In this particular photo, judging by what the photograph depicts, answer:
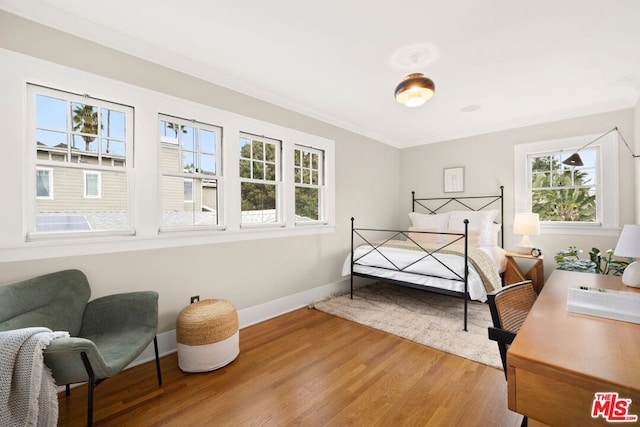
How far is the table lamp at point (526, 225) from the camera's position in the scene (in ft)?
12.1

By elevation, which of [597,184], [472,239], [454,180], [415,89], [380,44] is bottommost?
[472,239]

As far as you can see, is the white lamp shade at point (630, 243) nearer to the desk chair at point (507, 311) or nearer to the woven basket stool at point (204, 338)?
the desk chair at point (507, 311)

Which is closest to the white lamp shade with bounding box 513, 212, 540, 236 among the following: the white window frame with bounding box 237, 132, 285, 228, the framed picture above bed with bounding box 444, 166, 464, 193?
the framed picture above bed with bounding box 444, 166, 464, 193

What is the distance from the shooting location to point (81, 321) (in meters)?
1.90

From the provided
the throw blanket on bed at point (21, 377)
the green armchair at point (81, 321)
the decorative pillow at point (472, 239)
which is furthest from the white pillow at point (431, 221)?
the throw blanket on bed at point (21, 377)

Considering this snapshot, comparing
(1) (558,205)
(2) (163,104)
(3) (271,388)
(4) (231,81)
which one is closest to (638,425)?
(3) (271,388)

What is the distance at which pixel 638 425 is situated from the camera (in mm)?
681

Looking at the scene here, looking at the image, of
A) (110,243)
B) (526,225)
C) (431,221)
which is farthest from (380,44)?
(526,225)

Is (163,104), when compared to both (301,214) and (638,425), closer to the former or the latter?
(301,214)

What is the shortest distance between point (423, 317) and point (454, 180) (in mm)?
2578

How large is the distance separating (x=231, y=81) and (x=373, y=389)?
2.95 metres

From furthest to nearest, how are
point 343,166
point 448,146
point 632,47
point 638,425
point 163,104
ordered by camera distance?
1. point 448,146
2. point 343,166
3. point 163,104
4. point 632,47
5. point 638,425

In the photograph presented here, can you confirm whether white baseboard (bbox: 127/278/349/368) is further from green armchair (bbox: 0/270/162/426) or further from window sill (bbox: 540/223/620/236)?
window sill (bbox: 540/223/620/236)

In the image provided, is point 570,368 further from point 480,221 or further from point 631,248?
point 480,221
